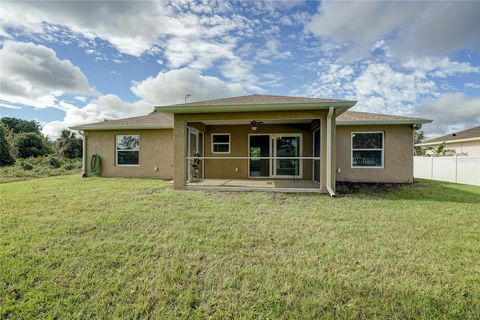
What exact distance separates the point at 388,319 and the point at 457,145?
22619 millimetres

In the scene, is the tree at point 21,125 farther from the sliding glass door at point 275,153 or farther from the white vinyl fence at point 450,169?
the white vinyl fence at point 450,169

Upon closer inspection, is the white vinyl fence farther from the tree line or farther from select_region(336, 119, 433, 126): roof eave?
the tree line

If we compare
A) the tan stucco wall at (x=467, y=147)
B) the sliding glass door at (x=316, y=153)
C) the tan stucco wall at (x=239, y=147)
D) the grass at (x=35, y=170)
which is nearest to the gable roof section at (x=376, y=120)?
the sliding glass door at (x=316, y=153)

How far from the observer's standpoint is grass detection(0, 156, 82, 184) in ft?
43.9

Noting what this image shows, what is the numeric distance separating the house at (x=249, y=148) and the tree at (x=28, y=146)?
54.1 ft

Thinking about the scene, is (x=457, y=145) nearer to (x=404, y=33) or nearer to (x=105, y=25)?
(x=404, y=33)

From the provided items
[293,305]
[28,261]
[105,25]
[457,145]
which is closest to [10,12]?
[105,25]

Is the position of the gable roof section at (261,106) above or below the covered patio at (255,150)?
above

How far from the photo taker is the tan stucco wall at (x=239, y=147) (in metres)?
11.5

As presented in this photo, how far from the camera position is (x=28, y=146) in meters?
23.6

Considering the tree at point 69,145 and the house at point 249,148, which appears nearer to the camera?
the house at point 249,148

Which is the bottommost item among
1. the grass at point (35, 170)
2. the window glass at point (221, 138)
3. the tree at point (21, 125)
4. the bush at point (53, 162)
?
the grass at point (35, 170)

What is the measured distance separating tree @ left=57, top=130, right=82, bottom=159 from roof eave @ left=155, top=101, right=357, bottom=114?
25.3 m

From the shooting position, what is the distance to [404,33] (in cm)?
1088
